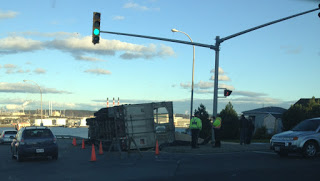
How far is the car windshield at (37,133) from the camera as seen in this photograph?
17814 millimetres

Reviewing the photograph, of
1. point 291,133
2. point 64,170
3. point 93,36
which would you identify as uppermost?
point 93,36

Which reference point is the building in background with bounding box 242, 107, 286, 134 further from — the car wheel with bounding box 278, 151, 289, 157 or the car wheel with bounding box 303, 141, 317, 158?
the car wheel with bounding box 303, 141, 317, 158

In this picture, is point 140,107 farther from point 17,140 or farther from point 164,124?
point 17,140

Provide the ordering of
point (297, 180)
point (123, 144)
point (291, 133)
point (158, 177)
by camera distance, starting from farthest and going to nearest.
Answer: point (123, 144) → point (291, 133) → point (158, 177) → point (297, 180)

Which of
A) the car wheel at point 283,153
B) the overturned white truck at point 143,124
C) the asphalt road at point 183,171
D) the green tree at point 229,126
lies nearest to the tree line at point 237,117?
the green tree at point 229,126

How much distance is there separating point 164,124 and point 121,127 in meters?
2.37

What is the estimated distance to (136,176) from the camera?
38.4 ft

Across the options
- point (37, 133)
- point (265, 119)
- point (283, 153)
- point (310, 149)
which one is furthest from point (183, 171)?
point (265, 119)

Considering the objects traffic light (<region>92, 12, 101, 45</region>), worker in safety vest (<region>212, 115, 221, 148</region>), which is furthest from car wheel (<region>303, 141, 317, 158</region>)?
traffic light (<region>92, 12, 101, 45</region>)

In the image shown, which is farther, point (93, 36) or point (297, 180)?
point (93, 36)

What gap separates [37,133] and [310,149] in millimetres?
11132

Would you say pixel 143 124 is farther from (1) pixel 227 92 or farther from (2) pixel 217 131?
(1) pixel 227 92

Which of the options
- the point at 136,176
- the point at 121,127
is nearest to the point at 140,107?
the point at 121,127

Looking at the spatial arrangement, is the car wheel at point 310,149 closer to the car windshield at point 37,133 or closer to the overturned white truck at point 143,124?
the overturned white truck at point 143,124
